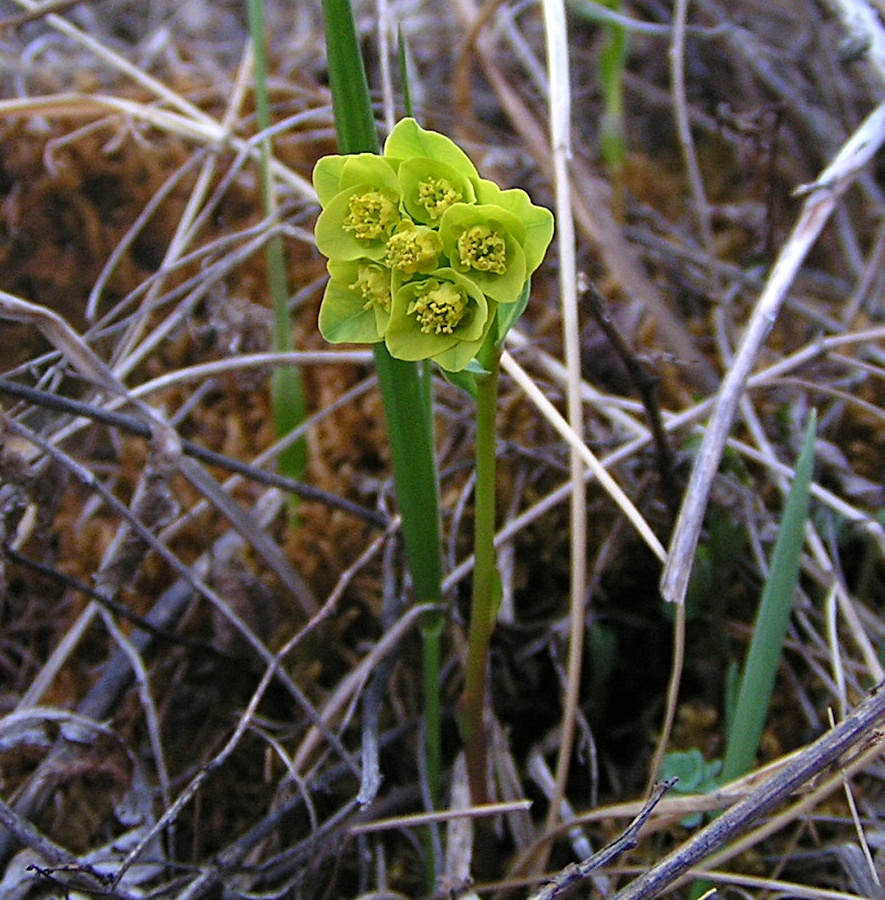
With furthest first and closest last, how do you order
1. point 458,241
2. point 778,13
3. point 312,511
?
point 778,13
point 312,511
point 458,241

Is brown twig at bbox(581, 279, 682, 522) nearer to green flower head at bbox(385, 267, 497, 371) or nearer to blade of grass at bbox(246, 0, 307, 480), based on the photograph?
green flower head at bbox(385, 267, 497, 371)

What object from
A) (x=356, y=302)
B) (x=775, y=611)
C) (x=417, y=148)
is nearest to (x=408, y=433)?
(x=356, y=302)

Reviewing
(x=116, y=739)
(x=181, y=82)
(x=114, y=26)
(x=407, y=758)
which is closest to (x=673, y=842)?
(x=407, y=758)

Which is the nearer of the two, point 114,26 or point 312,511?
point 312,511

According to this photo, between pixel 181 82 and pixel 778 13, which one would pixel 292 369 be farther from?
pixel 778 13

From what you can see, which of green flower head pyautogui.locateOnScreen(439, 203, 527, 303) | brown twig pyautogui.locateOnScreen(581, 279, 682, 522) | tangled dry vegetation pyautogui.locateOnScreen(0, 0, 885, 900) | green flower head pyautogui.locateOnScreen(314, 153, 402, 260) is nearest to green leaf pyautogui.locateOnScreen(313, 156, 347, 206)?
green flower head pyautogui.locateOnScreen(314, 153, 402, 260)

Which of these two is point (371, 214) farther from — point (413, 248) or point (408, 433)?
point (408, 433)
